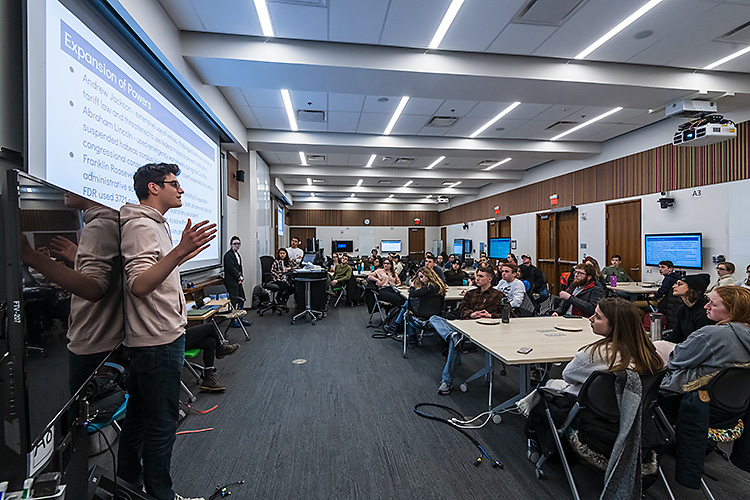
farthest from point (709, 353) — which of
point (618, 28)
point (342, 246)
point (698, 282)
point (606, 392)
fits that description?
point (342, 246)

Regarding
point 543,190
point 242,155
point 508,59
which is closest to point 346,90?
point 508,59

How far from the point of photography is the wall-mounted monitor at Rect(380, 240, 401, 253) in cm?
1839

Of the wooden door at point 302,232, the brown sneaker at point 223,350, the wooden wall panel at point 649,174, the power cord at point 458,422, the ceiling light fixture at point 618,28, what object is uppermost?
the ceiling light fixture at point 618,28

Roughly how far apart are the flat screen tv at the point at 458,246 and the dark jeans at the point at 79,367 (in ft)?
49.7

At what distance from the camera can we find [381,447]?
2631mm

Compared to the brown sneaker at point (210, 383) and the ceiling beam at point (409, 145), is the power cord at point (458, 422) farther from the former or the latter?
the ceiling beam at point (409, 145)

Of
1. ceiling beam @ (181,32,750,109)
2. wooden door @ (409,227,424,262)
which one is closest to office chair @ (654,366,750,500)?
ceiling beam @ (181,32,750,109)

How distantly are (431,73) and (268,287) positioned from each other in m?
5.27

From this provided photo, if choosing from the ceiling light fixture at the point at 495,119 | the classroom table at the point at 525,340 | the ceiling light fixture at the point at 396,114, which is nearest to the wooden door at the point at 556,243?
the ceiling light fixture at the point at 495,119

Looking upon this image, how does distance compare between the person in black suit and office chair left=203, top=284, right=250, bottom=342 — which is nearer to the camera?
office chair left=203, top=284, right=250, bottom=342

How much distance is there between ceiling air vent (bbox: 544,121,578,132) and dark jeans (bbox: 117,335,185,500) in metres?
7.43

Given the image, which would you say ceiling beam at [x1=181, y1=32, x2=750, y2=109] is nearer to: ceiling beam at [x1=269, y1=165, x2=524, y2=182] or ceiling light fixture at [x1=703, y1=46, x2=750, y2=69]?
ceiling light fixture at [x1=703, y1=46, x2=750, y2=69]

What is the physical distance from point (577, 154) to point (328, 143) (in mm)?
5818

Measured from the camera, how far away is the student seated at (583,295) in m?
4.20
